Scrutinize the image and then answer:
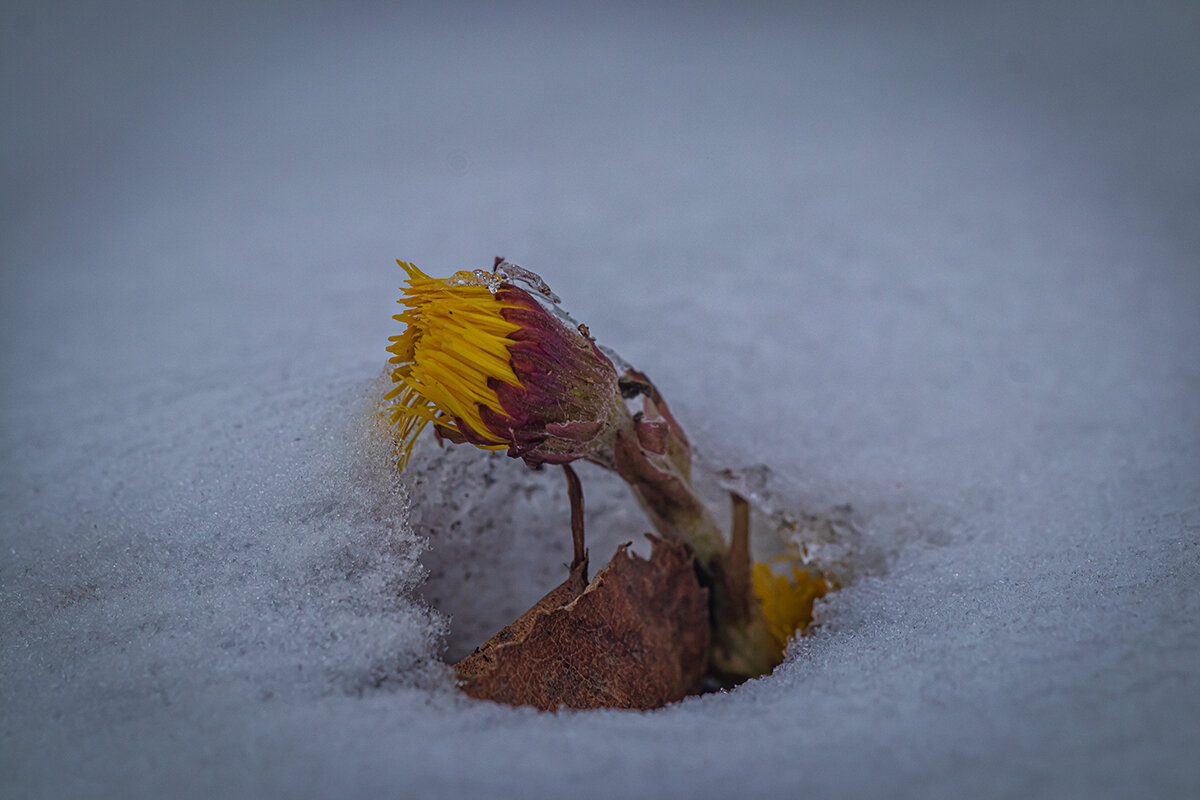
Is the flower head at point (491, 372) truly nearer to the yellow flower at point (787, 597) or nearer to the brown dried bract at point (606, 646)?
the brown dried bract at point (606, 646)

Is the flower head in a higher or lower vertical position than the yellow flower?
higher

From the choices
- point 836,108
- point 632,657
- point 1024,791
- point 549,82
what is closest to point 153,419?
point 632,657

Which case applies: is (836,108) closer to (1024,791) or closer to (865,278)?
(865,278)

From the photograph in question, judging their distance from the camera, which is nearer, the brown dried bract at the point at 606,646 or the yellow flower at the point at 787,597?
the brown dried bract at the point at 606,646

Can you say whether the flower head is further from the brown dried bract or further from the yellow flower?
the yellow flower

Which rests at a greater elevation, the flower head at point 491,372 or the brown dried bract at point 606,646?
the flower head at point 491,372

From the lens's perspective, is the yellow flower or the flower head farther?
the yellow flower
